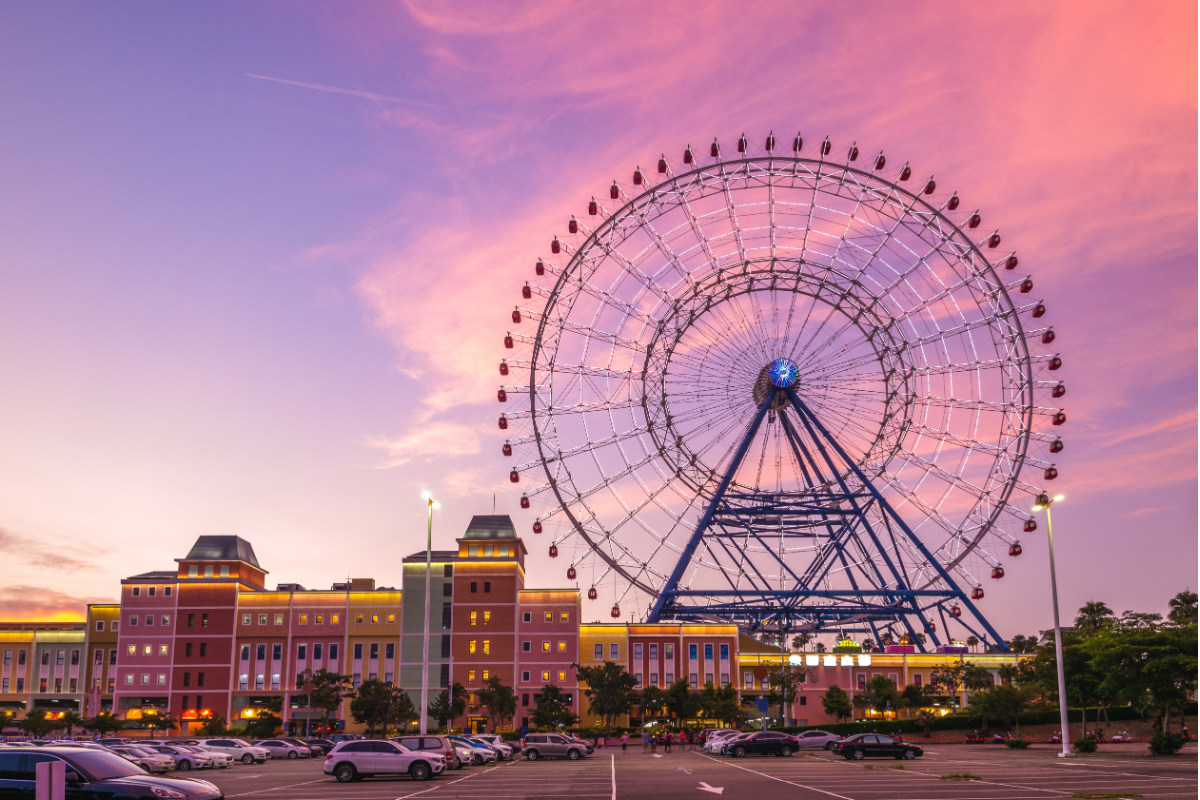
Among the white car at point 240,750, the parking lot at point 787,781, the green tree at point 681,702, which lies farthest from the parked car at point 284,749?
the green tree at point 681,702

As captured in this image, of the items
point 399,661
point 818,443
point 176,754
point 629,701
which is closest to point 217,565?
point 399,661

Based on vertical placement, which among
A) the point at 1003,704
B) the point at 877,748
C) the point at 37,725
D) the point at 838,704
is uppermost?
the point at 1003,704

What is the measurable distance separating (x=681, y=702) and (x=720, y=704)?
5.34m

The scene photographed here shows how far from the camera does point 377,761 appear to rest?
40.4 m

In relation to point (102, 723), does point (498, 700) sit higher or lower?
higher

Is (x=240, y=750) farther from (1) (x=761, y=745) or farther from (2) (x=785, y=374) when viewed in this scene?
(2) (x=785, y=374)

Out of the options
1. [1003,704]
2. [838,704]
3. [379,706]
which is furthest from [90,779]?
[838,704]

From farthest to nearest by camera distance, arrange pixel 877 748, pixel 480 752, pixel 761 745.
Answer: pixel 761 745
pixel 480 752
pixel 877 748

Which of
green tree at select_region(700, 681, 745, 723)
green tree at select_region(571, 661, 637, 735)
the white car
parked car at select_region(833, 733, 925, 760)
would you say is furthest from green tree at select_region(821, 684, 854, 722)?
the white car

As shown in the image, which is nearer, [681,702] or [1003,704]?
[1003,704]

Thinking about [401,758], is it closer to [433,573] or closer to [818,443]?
[818,443]

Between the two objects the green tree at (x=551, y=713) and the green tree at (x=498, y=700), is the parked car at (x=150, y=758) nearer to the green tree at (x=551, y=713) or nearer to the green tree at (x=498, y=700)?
the green tree at (x=551, y=713)

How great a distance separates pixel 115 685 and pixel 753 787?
116 m

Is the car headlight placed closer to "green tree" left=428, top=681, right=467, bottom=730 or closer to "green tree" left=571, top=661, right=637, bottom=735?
"green tree" left=571, top=661, right=637, bottom=735
